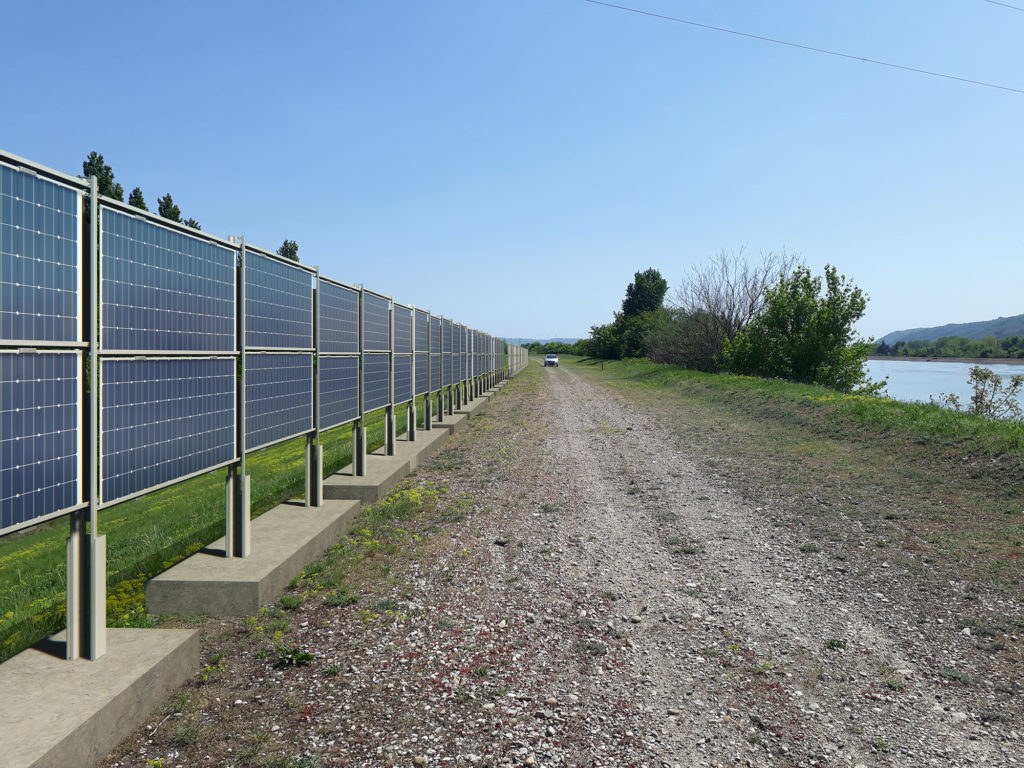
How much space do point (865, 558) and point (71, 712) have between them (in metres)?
6.47

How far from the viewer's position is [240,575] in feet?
16.4

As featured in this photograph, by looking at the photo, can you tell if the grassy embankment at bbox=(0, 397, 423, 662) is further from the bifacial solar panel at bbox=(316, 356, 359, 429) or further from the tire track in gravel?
the tire track in gravel

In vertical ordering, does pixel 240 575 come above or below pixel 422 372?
below

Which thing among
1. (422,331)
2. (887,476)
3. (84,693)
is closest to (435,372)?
(422,331)

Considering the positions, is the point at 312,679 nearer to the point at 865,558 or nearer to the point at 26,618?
the point at 26,618

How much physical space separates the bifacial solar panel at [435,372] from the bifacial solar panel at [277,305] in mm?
8131

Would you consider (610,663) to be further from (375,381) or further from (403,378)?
(403,378)

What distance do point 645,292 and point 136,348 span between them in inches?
4041

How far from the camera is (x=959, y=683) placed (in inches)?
154

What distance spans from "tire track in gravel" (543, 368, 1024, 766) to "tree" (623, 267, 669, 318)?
319 feet

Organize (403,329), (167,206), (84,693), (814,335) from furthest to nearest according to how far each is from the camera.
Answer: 1. (167,206)
2. (814,335)
3. (403,329)
4. (84,693)

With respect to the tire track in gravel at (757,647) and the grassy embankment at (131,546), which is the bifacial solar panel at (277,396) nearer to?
the grassy embankment at (131,546)

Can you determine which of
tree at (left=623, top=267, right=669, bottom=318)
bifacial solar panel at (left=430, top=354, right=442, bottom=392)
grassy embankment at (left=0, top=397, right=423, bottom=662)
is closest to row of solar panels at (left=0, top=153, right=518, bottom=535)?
grassy embankment at (left=0, top=397, right=423, bottom=662)

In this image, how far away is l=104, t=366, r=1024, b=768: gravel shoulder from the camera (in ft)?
10.6
